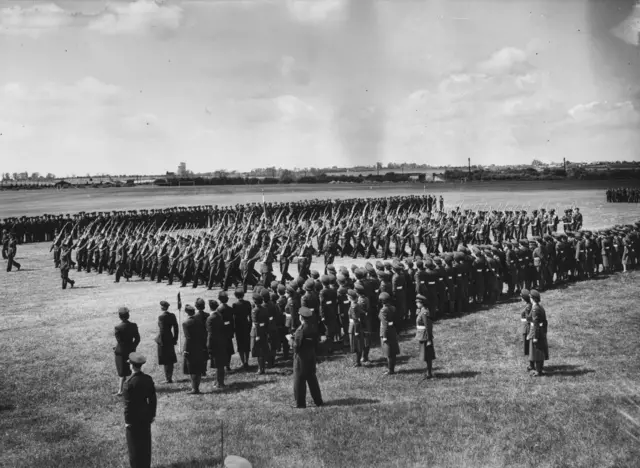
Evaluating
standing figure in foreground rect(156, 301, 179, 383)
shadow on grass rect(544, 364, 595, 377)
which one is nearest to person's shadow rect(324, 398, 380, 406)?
standing figure in foreground rect(156, 301, 179, 383)

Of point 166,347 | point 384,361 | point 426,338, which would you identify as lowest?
point 384,361

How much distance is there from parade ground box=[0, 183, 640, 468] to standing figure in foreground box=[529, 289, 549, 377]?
321 mm

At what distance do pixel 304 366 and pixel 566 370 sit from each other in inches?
194

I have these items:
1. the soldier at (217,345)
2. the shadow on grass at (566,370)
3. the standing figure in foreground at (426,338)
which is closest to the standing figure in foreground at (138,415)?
the soldier at (217,345)

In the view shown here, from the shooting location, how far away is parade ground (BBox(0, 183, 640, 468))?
7457 millimetres

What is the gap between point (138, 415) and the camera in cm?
715

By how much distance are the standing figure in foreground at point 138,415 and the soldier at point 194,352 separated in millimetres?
2649

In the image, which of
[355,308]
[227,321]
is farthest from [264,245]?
[355,308]

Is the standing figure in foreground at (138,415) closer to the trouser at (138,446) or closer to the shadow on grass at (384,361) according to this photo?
the trouser at (138,446)

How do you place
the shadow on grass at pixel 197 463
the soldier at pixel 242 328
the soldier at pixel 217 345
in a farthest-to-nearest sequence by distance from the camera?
1. the soldier at pixel 242 328
2. the soldier at pixel 217 345
3. the shadow on grass at pixel 197 463

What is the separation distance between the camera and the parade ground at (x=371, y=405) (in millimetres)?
7457

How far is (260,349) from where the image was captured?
10.9 metres

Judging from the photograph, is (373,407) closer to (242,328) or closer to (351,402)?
(351,402)

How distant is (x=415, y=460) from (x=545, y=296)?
11.2 m
